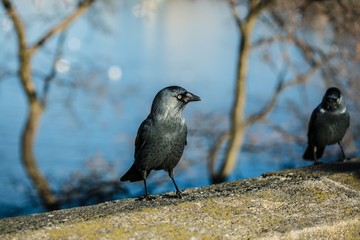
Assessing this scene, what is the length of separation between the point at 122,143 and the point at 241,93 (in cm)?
216

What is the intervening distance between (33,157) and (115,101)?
10.8 feet

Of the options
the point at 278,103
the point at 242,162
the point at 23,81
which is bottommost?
the point at 242,162

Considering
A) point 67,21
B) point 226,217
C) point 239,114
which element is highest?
point 67,21

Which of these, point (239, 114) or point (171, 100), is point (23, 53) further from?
point (171, 100)

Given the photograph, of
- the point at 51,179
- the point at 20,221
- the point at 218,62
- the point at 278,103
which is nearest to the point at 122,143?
the point at 51,179

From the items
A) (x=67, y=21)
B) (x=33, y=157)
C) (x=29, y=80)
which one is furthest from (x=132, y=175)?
(x=29, y=80)

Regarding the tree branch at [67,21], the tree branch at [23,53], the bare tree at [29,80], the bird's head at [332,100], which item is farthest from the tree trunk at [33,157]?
the bird's head at [332,100]

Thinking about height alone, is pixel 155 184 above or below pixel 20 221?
below

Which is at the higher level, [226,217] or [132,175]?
[226,217]

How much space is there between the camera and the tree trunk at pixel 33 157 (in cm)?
708

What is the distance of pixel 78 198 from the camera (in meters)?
7.14

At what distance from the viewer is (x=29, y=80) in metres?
9.52

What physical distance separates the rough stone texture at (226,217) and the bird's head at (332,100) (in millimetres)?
2039

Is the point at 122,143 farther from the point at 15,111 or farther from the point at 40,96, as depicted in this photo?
the point at 15,111
